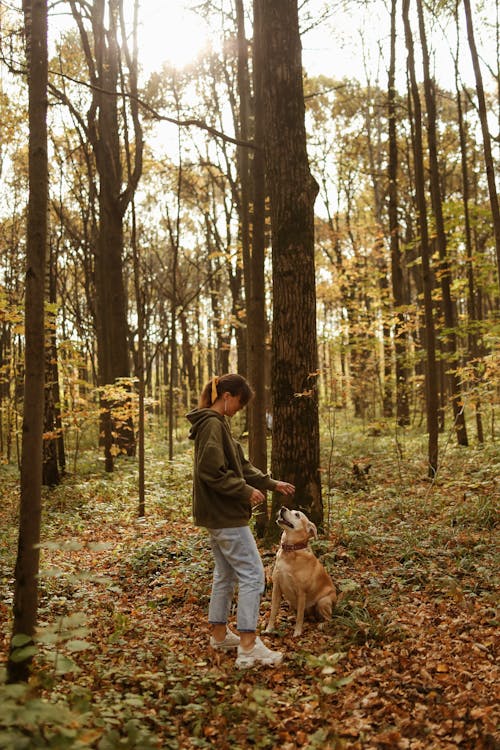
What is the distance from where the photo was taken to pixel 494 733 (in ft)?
11.6

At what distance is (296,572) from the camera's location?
16.7ft

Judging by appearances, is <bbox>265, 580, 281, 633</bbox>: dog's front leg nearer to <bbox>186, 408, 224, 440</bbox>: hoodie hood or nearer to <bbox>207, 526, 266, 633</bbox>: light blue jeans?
<bbox>207, 526, 266, 633</bbox>: light blue jeans

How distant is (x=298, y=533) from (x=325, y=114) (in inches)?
929

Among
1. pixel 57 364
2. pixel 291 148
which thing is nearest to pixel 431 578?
pixel 291 148

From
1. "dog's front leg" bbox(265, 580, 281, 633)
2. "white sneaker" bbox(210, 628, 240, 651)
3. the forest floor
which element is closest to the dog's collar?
"dog's front leg" bbox(265, 580, 281, 633)

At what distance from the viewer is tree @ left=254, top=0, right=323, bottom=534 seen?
691 centimetres

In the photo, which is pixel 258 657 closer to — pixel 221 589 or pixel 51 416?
pixel 221 589

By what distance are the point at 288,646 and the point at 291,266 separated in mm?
4164

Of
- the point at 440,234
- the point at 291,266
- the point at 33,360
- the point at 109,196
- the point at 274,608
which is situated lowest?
the point at 274,608

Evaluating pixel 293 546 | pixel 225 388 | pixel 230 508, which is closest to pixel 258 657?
pixel 293 546

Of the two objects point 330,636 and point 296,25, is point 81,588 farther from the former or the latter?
point 296,25

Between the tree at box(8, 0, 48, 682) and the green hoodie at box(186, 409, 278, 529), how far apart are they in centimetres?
122

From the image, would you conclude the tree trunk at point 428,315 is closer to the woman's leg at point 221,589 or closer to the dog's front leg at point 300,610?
the dog's front leg at point 300,610

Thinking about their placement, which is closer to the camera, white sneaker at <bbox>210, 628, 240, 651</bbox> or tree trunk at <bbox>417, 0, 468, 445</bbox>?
white sneaker at <bbox>210, 628, 240, 651</bbox>
